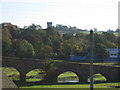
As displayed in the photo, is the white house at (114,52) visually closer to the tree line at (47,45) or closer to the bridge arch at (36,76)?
the tree line at (47,45)

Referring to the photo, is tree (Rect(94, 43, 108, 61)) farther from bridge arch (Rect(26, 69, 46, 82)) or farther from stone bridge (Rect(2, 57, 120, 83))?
stone bridge (Rect(2, 57, 120, 83))

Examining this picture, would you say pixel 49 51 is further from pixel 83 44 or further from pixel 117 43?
pixel 117 43

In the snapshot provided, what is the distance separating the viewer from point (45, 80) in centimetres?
3453

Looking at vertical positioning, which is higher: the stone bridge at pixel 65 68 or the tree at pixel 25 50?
the tree at pixel 25 50

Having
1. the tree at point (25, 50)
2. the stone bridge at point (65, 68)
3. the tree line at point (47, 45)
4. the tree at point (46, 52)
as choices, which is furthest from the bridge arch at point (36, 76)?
the tree at point (46, 52)

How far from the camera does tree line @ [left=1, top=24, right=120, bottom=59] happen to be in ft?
177

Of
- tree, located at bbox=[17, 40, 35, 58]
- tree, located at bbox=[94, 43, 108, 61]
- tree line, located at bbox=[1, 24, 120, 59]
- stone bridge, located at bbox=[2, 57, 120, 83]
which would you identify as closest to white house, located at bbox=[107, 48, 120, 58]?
tree line, located at bbox=[1, 24, 120, 59]

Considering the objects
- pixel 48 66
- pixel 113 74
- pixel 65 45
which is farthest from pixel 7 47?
pixel 113 74

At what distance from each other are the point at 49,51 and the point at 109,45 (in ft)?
54.4

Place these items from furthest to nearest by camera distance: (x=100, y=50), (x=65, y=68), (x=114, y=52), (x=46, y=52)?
(x=114, y=52) → (x=100, y=50) → (x=46, y=52) → (x=65, y=68)

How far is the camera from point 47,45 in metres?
59.8

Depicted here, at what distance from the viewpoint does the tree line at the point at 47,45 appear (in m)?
53.9

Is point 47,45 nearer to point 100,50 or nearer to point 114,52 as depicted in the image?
point 100,50

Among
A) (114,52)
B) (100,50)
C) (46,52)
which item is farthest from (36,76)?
(114,52)
